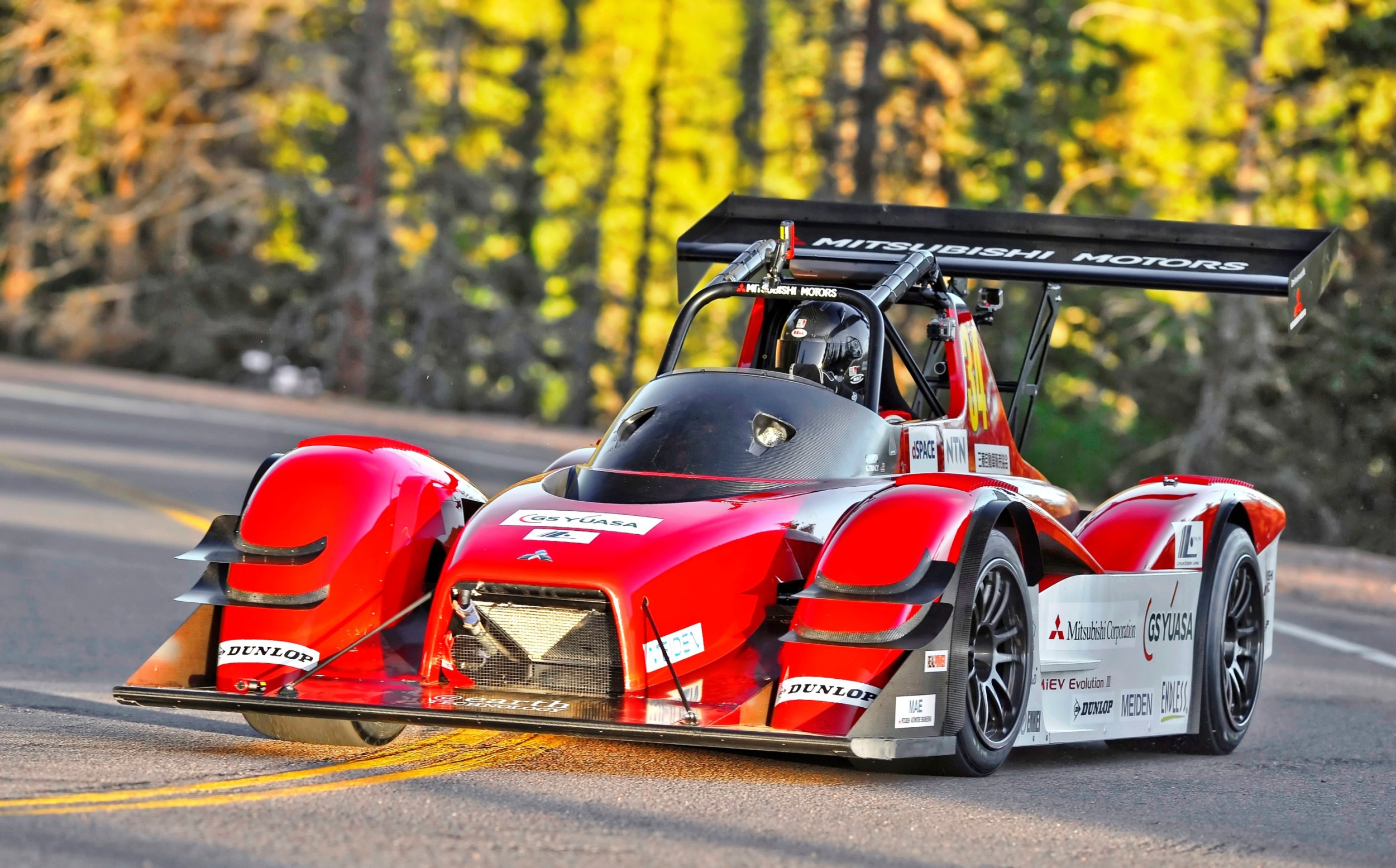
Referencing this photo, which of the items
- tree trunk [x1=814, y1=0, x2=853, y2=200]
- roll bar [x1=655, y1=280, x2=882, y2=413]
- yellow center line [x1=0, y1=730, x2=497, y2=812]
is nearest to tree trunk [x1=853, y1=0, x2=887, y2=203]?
tree trunk [x1=814, y1=0, x2=853, y2=200]

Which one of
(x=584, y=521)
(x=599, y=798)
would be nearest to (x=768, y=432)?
(x=584, y=521)

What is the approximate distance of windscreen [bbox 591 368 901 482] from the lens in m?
7.95

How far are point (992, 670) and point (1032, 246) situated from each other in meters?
3.40

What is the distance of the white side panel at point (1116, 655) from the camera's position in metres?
8.00

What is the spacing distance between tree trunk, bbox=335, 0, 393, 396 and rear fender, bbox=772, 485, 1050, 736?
2847 centimetres

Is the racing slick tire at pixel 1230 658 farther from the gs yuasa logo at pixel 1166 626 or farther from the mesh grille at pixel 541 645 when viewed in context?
the mesh grille at pixel 541 645

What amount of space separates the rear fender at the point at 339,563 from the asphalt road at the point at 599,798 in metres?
0.35

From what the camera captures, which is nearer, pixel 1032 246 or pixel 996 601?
pixel 996 601

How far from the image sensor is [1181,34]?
2308 inches

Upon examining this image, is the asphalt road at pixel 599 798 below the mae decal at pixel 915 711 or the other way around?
below

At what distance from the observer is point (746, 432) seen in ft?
26.3

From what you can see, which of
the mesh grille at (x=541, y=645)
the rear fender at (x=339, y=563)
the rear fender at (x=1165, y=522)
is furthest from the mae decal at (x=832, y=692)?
the rear fender at (x=1165, y=522)

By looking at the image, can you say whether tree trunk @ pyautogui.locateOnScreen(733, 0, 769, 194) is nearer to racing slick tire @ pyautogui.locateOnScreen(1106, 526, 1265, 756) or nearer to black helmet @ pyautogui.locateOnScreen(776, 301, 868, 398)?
racing slick tire @ pyautogui.locateOnScreen(1106, 526, 1265, 756)

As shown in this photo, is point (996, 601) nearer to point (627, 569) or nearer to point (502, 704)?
point (627, 569)
